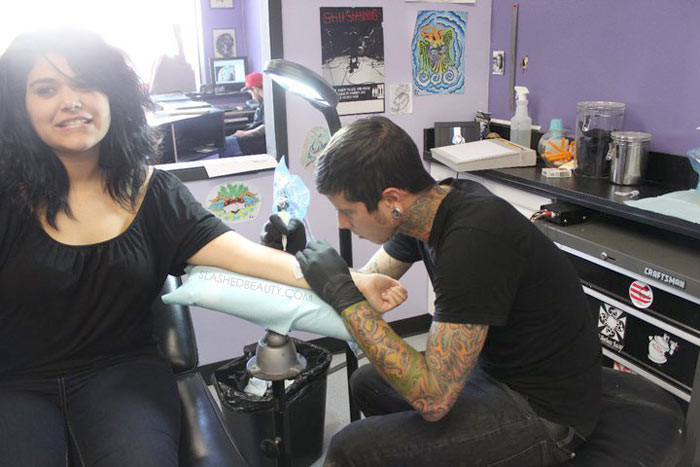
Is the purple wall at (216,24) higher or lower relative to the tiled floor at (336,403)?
higher

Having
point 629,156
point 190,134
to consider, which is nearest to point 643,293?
point 629,156

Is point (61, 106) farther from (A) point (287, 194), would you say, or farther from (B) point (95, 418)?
(B) point (95, 418)

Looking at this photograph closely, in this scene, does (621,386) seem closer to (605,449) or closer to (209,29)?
(605,449)

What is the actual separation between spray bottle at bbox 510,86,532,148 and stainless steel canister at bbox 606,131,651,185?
453 millimetres

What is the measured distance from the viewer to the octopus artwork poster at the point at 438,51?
2383 mm

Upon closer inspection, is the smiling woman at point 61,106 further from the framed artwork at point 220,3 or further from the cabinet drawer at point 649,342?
the framed artwork at point 220,3

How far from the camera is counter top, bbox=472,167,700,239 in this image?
59.2 inches

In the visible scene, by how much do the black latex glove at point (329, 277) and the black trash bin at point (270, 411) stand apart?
0.62 metres

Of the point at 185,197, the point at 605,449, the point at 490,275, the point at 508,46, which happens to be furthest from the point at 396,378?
the point at 508,46

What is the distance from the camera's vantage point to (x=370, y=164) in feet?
3.69

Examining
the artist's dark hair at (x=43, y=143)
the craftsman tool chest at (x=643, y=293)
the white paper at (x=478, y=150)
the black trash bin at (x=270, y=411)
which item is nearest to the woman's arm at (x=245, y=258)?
the artist's dark hair at (x=43, y=143)

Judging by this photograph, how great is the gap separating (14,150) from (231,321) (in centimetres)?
120

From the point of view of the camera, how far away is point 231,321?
2312mm

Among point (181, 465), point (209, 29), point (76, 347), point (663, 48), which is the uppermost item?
point (209, 29)
